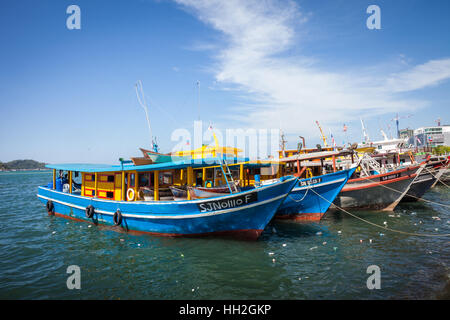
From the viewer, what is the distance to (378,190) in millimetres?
17141

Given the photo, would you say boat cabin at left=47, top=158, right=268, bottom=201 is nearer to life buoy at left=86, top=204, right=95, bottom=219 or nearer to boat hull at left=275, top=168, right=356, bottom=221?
life buoy at left=86, top=204, right=95, bottom=219

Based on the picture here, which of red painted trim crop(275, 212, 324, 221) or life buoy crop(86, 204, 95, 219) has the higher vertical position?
life buoy crop(86, 204, 95, 219)

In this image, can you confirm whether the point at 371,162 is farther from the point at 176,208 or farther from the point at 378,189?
the point at 176,208

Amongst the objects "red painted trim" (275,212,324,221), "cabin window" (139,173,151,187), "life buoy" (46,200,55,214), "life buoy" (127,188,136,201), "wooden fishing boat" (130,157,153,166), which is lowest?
"red painted trim" (275,212,324,221)

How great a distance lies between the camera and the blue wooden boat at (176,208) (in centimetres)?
1011

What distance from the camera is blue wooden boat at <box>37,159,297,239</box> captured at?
33.2ft

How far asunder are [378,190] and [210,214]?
1349cm

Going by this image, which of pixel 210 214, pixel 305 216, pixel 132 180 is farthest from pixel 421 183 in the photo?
pixel 132 180

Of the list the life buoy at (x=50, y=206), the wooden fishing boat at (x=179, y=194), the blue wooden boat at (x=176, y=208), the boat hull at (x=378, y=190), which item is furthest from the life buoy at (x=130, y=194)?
the boat hull at (x=378, y=190)

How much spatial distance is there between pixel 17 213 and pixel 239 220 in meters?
20.4

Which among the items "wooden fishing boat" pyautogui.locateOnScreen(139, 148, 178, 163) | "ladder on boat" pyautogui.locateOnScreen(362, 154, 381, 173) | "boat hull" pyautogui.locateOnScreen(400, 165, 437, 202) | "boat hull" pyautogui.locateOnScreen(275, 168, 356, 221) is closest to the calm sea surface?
"boat hull" pyautogui.locateOnScreen(275, 168, 356, 221)

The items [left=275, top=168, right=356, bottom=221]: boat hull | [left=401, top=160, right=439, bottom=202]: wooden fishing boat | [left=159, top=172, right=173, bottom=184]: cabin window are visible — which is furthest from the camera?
[left=401, top=160, right=439, bottom=202]: wooden fishing boat

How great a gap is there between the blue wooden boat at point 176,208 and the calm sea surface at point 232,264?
57 centimetres

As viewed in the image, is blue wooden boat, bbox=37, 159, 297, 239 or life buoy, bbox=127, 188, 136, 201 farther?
life buoy, bbox=127, 188, 136, 201
